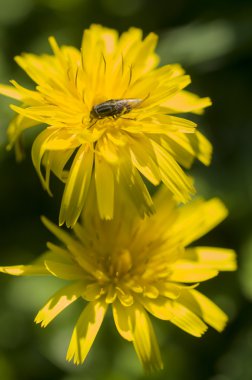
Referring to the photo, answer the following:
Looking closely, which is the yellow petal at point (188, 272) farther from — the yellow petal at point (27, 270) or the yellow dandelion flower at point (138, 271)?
the yellow petal at point (27, 270)

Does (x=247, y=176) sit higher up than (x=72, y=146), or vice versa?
(x=72, y=146)

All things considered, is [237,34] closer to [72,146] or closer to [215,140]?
[215,140]

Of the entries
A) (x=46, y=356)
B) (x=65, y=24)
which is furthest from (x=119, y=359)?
(x=65, y=24)

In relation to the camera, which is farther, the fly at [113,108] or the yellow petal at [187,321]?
the yellow petal at [187,321]

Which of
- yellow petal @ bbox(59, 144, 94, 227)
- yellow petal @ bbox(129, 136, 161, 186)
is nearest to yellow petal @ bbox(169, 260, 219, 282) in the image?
yellow petal @ bbox(129, 136, 161, 186)

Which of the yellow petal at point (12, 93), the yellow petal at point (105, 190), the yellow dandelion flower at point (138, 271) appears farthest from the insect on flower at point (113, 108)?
the yellow dandelion flower at point (138, 271)

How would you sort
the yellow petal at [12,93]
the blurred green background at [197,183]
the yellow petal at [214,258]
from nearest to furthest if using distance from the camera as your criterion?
the yellow petal at [12,93] < the yellow petal at [214,258] < the blurred green background at [197,183]

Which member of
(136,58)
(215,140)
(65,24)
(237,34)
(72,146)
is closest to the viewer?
(72,146)
